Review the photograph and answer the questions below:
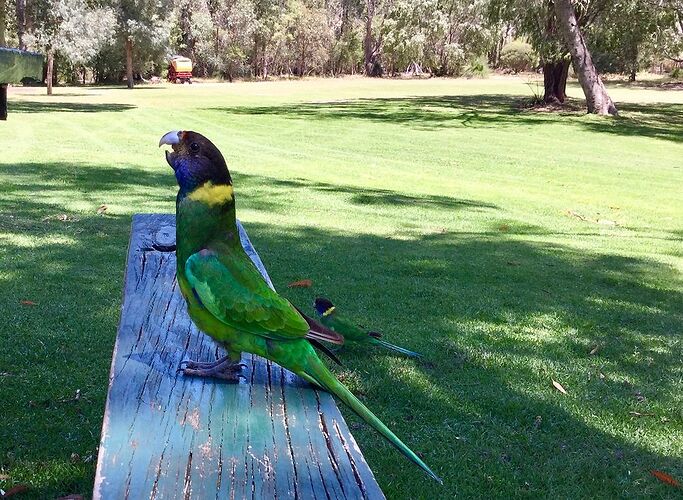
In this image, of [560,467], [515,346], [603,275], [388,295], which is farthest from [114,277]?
[603,275]

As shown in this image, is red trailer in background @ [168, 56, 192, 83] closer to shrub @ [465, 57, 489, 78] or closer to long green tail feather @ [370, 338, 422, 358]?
shrub @ [465, 57, 489, 78]

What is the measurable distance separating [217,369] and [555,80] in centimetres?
3213

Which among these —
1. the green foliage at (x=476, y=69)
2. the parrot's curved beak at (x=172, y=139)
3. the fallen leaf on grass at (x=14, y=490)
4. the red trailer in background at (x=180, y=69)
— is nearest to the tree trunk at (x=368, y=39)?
the green foliage at (x=476, y=69)

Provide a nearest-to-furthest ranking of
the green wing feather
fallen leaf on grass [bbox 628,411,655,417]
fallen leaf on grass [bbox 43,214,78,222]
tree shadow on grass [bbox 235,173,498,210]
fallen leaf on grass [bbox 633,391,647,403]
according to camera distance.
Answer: the green wing feather, fallen leaf on grass [bbox 628,411,655,417], fallen leaf on grass [bbox 633,391,647,403], fallen leaf on grass [bbox 43,214,78,222], tree shadow on grass [bbox 235,173,498,210]

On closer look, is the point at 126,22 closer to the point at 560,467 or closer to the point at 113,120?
the point at 113,120

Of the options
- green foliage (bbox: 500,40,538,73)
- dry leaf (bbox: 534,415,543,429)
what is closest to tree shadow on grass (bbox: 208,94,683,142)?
dry leaf (bbox: 534,415,543,429)

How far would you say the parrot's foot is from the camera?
2646 millimetres

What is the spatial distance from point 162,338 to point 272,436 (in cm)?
96

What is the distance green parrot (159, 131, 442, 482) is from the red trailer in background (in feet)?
181

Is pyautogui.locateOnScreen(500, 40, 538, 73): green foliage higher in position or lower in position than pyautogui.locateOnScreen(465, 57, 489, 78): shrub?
higher

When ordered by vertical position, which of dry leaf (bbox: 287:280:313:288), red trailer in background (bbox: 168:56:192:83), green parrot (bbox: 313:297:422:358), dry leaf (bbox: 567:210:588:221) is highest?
red trailer in background (bbox: 168:56:192:83)

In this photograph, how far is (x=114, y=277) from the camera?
6230 millimetres

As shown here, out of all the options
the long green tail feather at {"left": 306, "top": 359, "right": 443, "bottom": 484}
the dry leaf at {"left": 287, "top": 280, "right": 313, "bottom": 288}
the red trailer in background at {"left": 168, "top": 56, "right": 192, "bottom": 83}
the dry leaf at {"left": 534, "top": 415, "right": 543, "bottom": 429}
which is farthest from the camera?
the red trailer in background at {"left": 168, "top": 56, "right": 192, "bottom": 83}

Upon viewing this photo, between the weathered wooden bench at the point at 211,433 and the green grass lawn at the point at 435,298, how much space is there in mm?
1072
